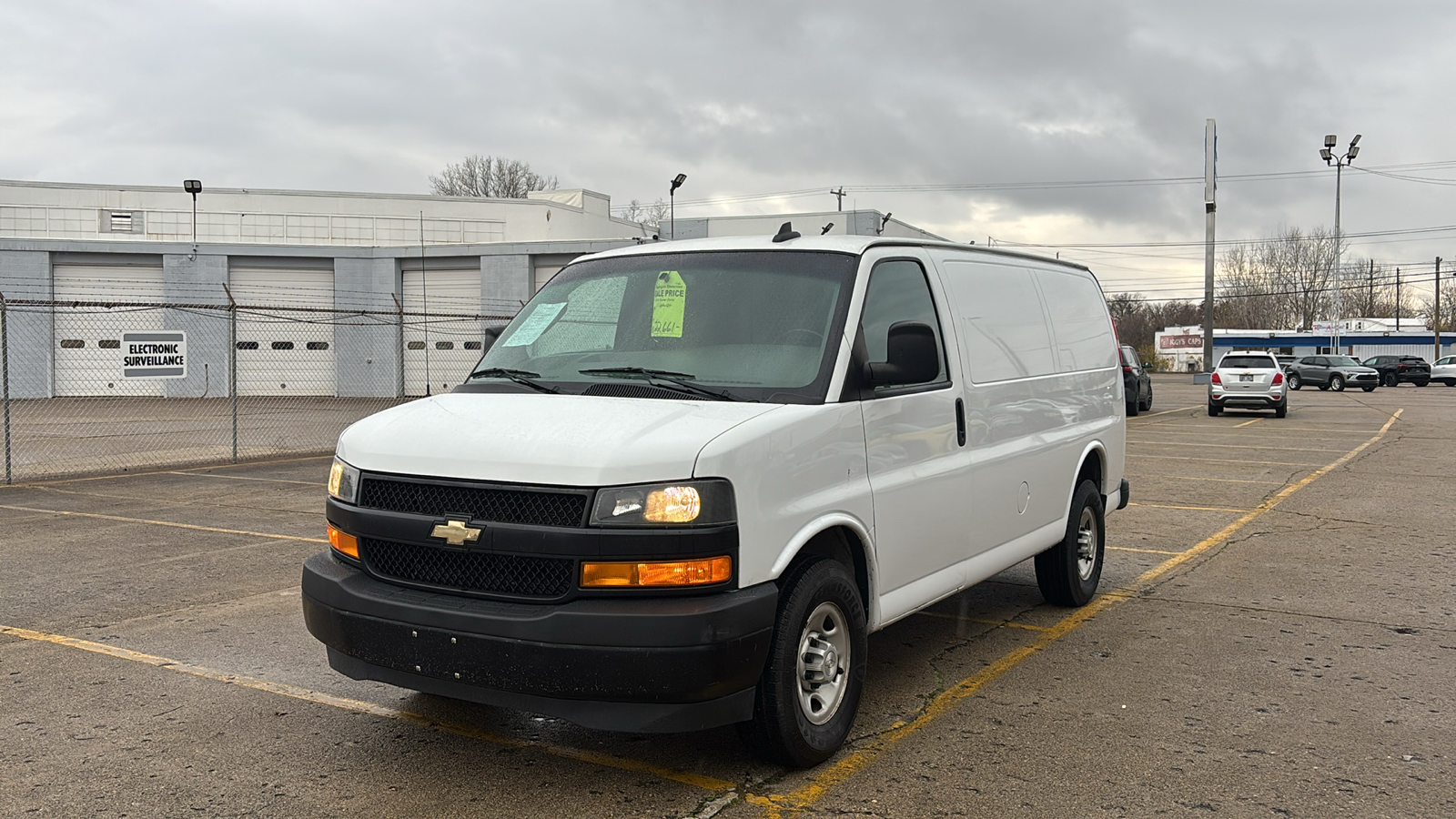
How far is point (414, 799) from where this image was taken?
388 centimetres

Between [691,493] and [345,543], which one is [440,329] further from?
[691,493]

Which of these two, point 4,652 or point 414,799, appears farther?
point 4,652

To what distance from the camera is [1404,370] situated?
52.2 meters

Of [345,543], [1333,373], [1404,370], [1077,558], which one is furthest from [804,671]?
[1404,370]

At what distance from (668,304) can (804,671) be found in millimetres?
1631

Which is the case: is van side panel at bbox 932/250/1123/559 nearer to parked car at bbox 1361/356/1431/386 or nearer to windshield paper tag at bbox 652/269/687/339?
windshield paper tag at bbox 652/269/687/339

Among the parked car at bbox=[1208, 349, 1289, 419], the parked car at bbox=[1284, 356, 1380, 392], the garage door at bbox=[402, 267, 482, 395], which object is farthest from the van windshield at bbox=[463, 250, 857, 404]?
the parked car at bbox=[1284, 356, 1380, 392]

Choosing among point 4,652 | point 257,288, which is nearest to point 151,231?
point 257,288

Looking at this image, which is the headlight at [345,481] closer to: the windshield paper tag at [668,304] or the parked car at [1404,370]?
the windshield paper tag at [668,304]

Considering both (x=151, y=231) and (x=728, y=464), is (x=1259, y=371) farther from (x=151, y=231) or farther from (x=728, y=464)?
(x=151, y=231)

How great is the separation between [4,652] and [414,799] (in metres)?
3.19

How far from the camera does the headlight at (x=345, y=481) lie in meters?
4.17

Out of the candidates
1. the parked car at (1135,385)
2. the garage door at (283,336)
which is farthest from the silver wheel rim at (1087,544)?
the garage door at (283,336)

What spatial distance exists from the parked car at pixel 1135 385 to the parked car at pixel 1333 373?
19692 millimetres
